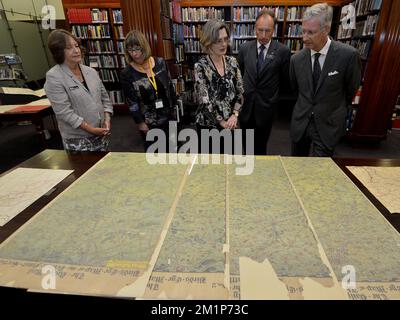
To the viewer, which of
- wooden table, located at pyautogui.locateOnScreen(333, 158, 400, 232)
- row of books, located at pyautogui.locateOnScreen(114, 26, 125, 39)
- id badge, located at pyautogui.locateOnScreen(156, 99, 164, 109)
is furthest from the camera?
row of books, located at pyautogui.locateOnScreen(114, 26, 125, 39)

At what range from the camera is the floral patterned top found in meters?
1.85

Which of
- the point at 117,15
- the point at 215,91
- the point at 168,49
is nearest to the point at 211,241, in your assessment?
the point at 215,91

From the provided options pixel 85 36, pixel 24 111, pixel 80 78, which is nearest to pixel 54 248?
pixel 80 78

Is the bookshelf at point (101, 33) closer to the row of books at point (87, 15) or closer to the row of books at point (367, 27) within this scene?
the row of books at point (87, 15)

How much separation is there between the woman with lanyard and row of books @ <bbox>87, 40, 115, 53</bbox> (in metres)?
4.03

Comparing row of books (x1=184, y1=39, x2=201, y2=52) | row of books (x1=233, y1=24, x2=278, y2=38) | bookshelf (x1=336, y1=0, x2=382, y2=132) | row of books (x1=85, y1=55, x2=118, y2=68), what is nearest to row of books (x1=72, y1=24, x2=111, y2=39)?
row of books (x1=85, y1=55, x2=118, y2=68)

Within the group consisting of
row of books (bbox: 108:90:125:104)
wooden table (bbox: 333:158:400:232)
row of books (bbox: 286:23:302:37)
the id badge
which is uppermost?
row of books (bbox: 286:23:302:37)

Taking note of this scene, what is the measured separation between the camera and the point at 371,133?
137 inches

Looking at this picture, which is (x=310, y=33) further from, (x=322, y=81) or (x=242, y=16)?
(x=242, y=16)

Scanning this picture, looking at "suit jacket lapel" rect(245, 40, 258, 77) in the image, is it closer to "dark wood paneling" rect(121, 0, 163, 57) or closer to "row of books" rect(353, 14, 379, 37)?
"dark wood paneling" rect(121, 0, 163, 57)

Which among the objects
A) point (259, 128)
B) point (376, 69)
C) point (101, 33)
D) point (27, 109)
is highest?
point (101, 33)

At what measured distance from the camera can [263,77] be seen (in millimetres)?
2270

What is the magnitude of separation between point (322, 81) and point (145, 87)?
1297 millimetres

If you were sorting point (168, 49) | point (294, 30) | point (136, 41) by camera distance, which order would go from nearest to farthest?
point (136, 41) < point (168, 49) < point (294, 30)
